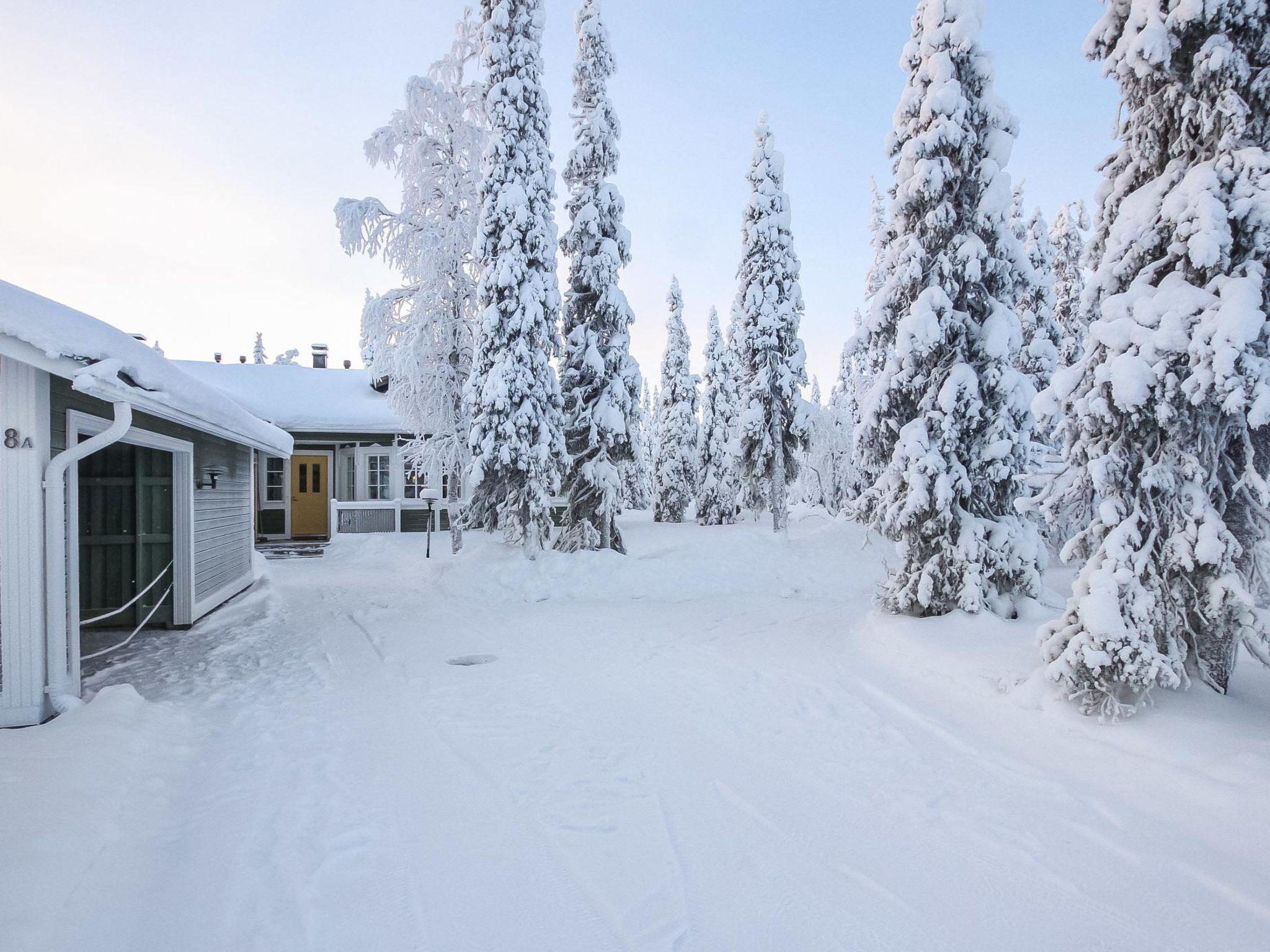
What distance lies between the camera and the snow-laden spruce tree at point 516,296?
497 inches

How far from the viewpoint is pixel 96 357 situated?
4.96 metres

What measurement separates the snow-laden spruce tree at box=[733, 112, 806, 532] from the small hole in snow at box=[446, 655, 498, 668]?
1331 cm

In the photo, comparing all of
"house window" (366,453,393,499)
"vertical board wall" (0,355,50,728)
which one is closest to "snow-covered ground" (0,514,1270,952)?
"vertical board wall" (0,355,50,728)

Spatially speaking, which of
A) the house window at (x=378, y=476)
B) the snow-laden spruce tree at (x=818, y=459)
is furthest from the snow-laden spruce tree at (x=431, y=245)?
the snow-laden spruce tree at (x=818, y=459)

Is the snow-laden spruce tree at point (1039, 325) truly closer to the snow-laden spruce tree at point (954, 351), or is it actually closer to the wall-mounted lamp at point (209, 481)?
the snow-laden spruce tree at point (954, 351)

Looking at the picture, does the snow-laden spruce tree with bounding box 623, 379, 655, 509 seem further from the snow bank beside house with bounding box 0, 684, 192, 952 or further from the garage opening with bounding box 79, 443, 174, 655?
the snow bank beside house with bounding box 0, 684, 192, 952

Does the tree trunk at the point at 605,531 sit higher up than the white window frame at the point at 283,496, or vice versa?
the white window frame at the point at 283,496

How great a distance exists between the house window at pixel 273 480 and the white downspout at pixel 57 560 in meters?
16.2

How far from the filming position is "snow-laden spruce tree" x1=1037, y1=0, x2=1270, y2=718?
14.8 ft

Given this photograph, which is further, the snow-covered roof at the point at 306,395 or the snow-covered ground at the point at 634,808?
the snow-covered roof at the point at 306,395

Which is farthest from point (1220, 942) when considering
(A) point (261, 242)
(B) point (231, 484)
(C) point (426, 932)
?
(A) point (261, 242)

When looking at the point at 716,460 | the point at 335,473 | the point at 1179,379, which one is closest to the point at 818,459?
the point at 716,460

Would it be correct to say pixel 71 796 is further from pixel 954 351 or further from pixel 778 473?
pixel 778 473

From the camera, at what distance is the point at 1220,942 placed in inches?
103
